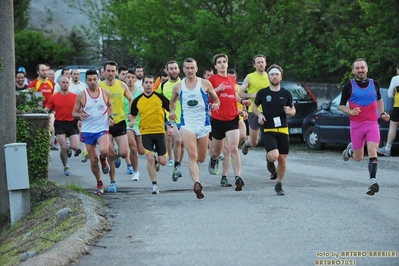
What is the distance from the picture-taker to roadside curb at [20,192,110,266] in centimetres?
861

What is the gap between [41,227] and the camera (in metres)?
11.6

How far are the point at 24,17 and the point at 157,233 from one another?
40680 millimetres

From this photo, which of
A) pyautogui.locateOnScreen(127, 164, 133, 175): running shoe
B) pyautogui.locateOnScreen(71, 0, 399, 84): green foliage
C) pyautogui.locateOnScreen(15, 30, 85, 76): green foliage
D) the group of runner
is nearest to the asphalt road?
the group of runner

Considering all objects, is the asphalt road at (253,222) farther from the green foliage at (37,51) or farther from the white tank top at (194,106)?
the green foliage at (37,51)

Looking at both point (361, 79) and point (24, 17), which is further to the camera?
point (24, 17)

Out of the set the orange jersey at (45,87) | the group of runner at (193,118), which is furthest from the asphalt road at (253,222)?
the orange jersey at (45,87)

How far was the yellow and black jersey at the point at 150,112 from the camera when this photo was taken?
575 inches

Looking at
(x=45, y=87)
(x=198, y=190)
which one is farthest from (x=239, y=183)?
(x=45, y=87)

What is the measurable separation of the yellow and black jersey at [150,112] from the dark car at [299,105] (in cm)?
1022

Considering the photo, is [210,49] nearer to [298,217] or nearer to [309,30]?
[309,30]

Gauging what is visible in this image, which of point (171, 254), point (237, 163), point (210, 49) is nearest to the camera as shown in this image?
point (171, 254)

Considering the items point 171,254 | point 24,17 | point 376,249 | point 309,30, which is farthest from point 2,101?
point 24,17

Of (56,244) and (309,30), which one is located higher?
(309,30)

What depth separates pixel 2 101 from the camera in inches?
514
